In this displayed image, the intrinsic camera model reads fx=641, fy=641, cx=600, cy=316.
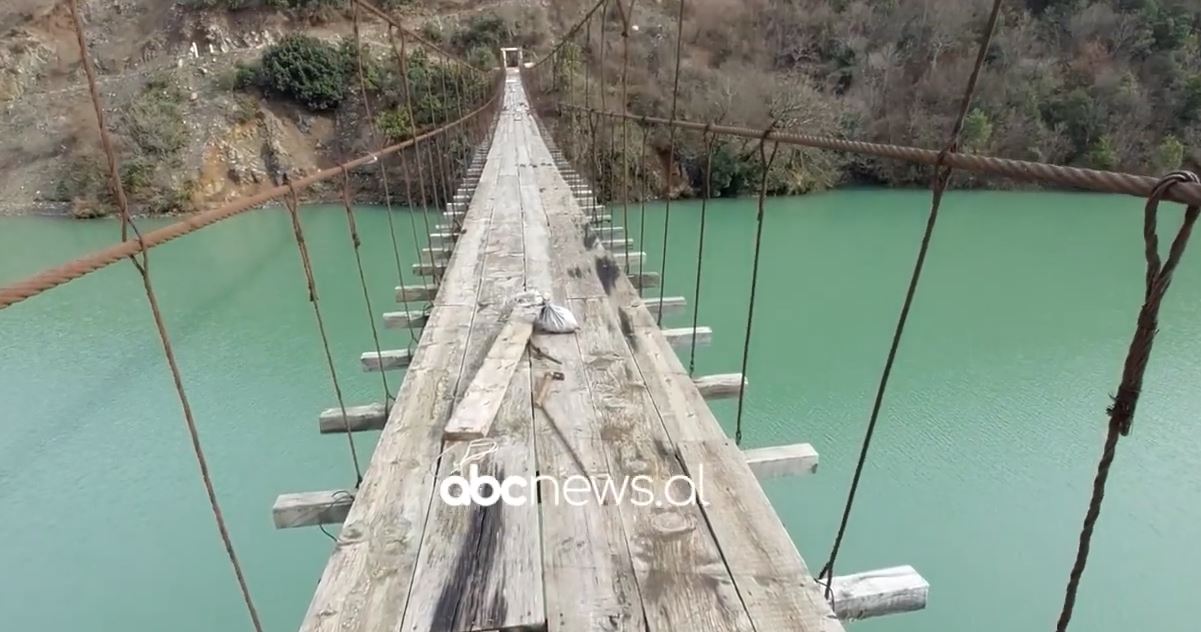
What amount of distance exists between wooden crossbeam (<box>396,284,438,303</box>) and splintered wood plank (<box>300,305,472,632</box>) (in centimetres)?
97

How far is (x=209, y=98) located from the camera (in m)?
13.1

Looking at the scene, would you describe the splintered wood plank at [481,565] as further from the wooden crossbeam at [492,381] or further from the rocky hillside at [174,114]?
the rocky hillside at [174,114]

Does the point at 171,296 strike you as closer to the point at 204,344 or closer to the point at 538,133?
the point at 204,344

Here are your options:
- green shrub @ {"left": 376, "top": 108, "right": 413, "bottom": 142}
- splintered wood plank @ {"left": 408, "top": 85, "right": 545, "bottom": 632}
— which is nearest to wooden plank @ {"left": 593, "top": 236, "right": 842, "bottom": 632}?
splintered wood plank @ {"left": 408, "top": 85, "right": 545, "bottom": 632}

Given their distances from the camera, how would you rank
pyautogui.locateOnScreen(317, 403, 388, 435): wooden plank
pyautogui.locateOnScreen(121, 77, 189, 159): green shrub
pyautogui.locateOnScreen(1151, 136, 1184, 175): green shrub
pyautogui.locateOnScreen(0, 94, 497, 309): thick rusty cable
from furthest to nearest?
pyautogui.locateOnScreen(121, 77, 189, 159): green shrub → pyautogui.locateOnScreen(1151, 136, 1184, 175): green shrub → pyautogui.locateOnScreen(317, 403, 388, 435): wooden plank → pyautogui.locateOnScreen(0, 94, 497, 309): thick rusty cable

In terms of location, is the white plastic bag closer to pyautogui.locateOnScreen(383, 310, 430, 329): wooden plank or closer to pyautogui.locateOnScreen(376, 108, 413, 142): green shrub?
pyautogui.locateOnScreen(383, 310, 430, 329): wooden plank

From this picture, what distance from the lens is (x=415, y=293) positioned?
8.59 feet

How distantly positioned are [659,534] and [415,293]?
182 centimetres

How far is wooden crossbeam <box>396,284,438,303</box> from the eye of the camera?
8.49 ft

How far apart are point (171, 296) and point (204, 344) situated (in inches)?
89.3

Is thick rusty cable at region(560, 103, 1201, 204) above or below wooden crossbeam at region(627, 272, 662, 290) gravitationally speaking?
above

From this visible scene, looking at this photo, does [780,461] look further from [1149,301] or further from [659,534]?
[1149,301]

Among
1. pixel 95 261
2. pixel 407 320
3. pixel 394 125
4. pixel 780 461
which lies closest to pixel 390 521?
pixel 95 261

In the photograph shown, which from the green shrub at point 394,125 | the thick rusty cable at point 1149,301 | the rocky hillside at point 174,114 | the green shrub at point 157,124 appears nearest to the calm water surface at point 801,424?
the thick rusty cable at point 1149,301
